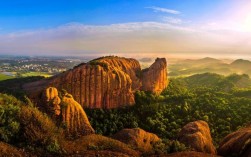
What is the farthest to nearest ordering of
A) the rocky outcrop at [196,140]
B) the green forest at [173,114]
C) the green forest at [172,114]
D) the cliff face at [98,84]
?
the cliff face at [98,84] → the green forest at [173,114] → the green forest at [172,114] → the rocky outcrop at [196,140]

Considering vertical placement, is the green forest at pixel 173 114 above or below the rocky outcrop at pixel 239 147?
below

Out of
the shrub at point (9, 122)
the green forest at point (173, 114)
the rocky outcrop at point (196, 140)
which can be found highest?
the shrub at point (9, 122)

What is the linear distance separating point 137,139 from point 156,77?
52.2 m

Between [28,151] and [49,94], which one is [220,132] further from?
[28,151]

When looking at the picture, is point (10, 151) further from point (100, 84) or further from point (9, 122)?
point (100, 84)

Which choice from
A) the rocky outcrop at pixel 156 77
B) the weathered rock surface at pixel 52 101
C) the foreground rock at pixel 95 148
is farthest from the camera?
the rocky outcrop at pixel 156 77

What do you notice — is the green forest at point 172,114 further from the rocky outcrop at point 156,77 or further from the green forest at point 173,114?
the rocky outcrop at point 156,77

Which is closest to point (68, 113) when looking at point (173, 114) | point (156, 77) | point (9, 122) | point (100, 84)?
point (9, 122)

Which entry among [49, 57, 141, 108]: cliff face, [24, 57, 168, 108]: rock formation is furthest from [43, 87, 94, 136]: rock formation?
[49, 57, 141, 108]: cliff face

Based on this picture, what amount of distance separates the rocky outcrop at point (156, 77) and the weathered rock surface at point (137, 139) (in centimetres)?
4555

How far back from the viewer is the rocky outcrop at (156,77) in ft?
255

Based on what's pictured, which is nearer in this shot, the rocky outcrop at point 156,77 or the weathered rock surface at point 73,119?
the weathered rock surface at point 73,119

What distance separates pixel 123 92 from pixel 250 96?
36612 millimetres

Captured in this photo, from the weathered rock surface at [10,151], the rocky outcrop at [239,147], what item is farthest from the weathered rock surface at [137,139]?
the weathered rock surface at [10,151]
